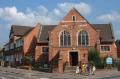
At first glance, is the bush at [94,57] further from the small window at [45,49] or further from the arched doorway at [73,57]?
the small window at [45,49]

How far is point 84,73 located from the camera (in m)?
50.9

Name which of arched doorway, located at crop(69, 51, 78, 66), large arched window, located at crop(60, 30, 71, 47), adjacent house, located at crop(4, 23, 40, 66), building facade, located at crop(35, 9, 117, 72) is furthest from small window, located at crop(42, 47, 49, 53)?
arched doorway, located at crop(69, 51, 78, 66)

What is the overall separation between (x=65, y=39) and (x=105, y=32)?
1078 cm

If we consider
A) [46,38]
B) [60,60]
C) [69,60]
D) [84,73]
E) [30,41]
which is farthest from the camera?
[30,41]

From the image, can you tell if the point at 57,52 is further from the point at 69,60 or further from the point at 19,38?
the point at 19,38

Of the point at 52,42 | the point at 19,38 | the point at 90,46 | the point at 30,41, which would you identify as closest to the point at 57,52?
the point at 52,42

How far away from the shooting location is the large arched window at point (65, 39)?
6931cm

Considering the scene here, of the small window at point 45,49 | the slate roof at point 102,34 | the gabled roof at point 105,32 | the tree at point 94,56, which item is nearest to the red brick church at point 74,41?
the gabled roof at point 105,32

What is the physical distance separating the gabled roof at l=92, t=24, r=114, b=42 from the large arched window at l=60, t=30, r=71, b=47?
6785 millimetres

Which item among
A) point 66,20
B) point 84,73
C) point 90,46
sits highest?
point 66,20

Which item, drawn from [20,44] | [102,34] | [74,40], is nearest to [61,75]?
[74,40]

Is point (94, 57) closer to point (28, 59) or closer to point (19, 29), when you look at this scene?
point (28, 59)

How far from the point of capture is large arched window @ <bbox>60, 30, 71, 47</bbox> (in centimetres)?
6931

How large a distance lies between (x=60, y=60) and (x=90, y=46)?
32.7 feet
